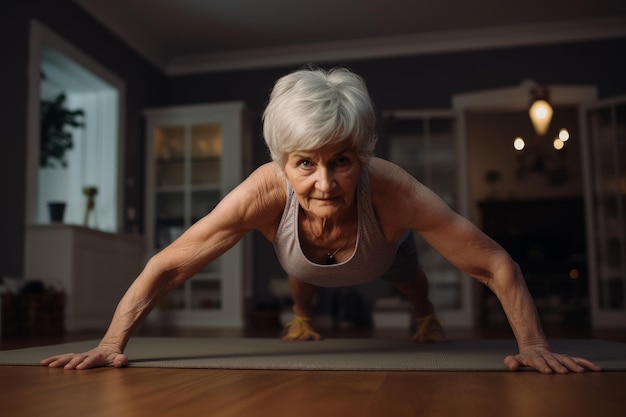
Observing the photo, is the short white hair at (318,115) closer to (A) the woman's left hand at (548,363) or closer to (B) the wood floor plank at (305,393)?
(B) the wood floor plank at (305,393)

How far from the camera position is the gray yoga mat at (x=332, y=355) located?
1682mm

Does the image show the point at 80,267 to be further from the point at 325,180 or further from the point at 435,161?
the point at 325,180

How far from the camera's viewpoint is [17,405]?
1.12 meters

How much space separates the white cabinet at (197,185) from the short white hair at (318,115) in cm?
426

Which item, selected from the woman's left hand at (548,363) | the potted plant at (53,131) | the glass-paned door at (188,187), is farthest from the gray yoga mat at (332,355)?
the glass-paned door at (188,187)

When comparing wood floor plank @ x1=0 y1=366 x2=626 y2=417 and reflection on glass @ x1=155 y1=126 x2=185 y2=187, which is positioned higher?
reflection on glass @ x1=155 y1=126 x2=185 y2=187

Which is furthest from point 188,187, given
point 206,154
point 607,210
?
point 607,210

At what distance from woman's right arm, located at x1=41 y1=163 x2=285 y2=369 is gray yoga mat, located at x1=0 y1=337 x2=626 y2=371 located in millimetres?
102

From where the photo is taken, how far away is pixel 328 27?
5.71 meters

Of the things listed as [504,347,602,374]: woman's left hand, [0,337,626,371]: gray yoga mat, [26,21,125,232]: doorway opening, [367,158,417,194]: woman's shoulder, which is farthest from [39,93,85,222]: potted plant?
[504,347,602,374]: woman's left hand

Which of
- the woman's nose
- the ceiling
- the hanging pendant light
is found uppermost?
the ceiling

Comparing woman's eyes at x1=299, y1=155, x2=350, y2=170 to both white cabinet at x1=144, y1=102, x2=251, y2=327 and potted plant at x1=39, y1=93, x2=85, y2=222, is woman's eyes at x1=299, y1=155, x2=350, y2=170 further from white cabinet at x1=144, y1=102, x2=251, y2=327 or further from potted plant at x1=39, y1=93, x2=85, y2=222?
white cabinet at x1=144, y1=102, x2=251, y2=327

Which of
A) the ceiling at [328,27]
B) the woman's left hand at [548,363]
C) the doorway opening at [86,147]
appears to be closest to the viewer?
the woman's left hand at [548,363]

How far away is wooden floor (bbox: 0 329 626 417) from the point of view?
3.44 ft
